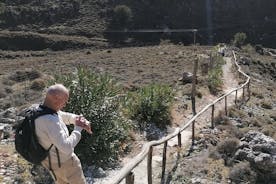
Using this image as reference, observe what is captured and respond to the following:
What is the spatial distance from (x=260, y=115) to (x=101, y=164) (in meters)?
10.9

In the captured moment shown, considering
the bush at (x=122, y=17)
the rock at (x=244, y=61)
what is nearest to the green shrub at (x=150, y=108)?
the rock at (x=244, y=61)

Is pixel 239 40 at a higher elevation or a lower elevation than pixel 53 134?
lower

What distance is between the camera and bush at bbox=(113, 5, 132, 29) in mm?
87938

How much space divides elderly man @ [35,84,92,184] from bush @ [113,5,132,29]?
82.7 metres

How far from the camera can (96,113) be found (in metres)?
11.6

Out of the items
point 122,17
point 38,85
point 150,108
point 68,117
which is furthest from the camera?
point 122,17

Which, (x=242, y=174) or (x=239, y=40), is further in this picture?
(x=239, y=40)

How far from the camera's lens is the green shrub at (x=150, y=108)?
15.4 meters

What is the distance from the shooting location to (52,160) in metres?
5.80

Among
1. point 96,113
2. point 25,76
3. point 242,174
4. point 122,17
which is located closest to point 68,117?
point 96,113

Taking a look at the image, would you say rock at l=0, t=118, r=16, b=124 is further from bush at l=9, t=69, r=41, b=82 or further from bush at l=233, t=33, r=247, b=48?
bush at l=233, t=33, r=247, b=48

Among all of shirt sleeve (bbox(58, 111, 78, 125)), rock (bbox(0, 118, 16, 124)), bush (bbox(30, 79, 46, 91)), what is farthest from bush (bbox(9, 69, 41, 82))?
shirt sleeve (bbox(58, 111, 78, 125))

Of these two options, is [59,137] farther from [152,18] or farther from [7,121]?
[152,18]

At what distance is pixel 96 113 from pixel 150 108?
4163mm
